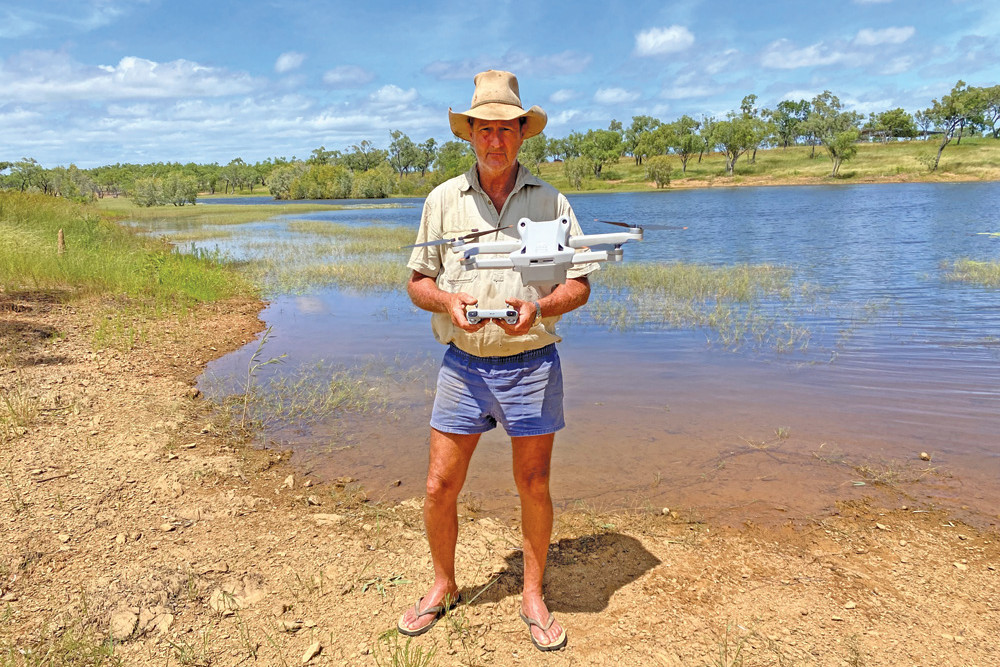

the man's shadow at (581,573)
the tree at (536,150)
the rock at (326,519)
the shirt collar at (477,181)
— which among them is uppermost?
the tree at (536,150)

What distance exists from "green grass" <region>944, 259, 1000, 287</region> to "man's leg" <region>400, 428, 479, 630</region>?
14377 millimetres

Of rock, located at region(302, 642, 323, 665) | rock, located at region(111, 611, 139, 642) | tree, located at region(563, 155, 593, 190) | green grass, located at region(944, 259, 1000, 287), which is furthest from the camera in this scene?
tree, located at region(563, 155, 593, 190)

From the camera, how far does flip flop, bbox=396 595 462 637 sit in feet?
9.62

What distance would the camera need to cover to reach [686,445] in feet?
18.4

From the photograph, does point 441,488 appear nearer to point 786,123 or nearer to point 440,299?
point 440,299

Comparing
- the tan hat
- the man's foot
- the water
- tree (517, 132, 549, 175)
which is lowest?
the water

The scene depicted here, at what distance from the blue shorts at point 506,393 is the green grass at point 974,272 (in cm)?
1417

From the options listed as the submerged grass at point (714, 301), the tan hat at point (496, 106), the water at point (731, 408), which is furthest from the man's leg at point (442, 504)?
the submerged grass at point (714, 301)

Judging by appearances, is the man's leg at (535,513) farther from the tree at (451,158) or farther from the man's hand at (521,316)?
the tree at (451,158)

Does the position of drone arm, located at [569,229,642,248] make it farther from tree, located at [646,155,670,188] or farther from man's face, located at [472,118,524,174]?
tree, located at [646,155,670,188]

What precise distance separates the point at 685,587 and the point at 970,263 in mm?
16599

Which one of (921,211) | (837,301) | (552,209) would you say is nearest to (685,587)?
(552,209)

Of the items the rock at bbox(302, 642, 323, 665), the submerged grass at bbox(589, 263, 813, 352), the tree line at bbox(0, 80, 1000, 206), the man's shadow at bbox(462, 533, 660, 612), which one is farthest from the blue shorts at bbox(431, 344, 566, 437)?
the tree line at bbox(0, 80, 1000, 206)

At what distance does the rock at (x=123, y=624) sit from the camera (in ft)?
9.48
